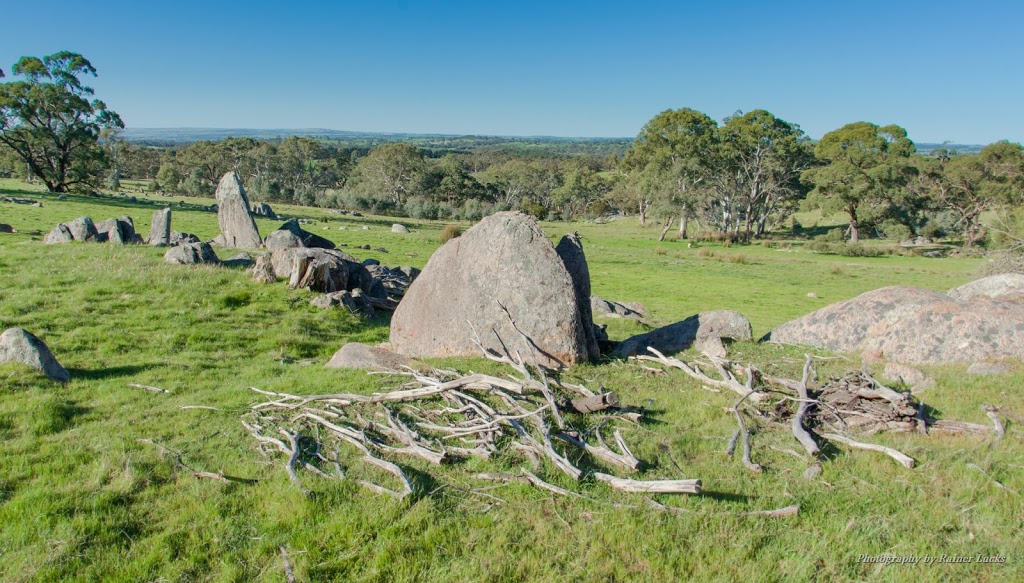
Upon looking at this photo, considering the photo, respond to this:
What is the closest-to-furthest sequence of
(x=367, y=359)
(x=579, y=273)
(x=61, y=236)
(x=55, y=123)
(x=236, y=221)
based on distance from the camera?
(x=367, y=359) → (x=579, y=273) → (x=61, y=236) → (x=236, y=221) → (x=55, y=123)

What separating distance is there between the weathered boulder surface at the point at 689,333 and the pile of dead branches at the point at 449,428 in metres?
3.91

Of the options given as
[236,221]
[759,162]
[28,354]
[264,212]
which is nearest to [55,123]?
[264,212]

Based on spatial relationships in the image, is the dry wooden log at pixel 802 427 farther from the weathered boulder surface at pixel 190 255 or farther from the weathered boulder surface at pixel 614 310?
the weathered boulder surface at pixel 190 255

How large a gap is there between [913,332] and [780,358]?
2.92 metres

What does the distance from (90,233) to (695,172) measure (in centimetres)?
6036

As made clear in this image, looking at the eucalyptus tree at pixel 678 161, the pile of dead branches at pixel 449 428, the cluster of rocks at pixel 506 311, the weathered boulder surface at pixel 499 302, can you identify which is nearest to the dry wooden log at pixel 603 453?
the pile of dead branches at pixel 449 428

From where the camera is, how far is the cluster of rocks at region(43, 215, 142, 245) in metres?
21.5

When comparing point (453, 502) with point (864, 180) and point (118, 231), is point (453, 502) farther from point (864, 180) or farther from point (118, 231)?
point (864, 180)

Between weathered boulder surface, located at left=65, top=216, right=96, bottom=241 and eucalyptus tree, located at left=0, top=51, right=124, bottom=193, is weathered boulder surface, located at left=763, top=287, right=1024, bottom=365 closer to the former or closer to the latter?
weathered boulder surface, located at left=65, top=216, right=96, bottom=241

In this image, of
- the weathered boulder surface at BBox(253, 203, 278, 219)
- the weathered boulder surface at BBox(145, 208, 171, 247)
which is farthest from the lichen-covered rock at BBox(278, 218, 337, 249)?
the weathered boulder surface at BBox(253, 203, 278, 219)

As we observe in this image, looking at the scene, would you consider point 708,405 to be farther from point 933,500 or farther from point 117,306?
point 117,306

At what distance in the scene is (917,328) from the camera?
1134cm

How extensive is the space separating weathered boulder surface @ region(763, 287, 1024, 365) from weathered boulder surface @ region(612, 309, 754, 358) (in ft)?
3.08

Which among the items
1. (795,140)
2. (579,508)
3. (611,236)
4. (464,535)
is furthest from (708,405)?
(795,140)
